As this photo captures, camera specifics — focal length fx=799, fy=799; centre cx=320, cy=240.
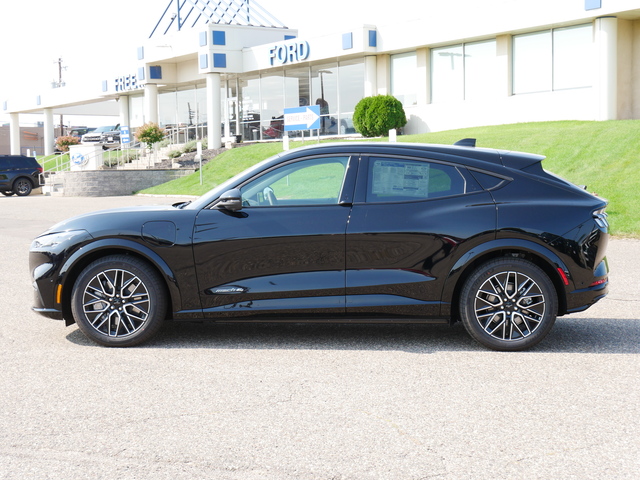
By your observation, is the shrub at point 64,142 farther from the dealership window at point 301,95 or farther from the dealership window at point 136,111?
the dealership window at point 301,95

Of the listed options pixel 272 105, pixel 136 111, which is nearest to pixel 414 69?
pixel 272 105

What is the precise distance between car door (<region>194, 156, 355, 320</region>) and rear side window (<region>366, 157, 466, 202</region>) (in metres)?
0.21

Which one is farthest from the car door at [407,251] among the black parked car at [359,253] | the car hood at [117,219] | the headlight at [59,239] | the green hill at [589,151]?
the green hill at [589,151]

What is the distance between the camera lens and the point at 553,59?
29469mm

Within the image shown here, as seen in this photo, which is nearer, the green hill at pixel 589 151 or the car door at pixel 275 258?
the car door at pixel 275 258

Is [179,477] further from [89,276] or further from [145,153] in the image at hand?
[145,153]

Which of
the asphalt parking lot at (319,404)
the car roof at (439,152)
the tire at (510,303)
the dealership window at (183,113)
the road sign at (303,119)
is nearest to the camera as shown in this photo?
the asphalt parking lot at (319,404)

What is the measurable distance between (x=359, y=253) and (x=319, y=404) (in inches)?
64.2

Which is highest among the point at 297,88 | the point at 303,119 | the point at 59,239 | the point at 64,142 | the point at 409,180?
the point at 297,88

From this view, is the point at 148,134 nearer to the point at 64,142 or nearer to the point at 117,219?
the point at 64,142

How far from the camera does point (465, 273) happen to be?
632 centimetres

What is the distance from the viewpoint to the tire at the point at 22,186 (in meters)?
36.9

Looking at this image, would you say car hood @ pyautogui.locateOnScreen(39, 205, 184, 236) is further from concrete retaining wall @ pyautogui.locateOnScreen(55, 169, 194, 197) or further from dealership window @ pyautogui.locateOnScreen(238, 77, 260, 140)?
dealership window @ pyautogui.locateOnScreen(238, 77, 260, 140)

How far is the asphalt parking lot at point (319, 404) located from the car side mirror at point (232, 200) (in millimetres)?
1146
